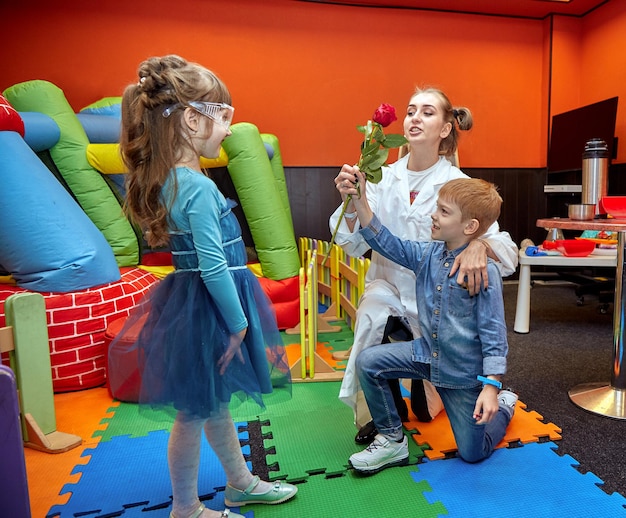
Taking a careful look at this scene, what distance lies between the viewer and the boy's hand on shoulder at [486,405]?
4.76 ft

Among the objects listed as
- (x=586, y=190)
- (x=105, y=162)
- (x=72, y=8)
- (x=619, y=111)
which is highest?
(x=72, y=8)

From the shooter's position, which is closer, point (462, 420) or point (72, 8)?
point (462, 420)

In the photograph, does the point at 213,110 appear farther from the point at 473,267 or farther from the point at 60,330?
the point at 60,330

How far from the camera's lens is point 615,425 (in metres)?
1.94

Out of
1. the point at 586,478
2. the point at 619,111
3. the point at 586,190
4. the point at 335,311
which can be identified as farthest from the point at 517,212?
the point at 586,478

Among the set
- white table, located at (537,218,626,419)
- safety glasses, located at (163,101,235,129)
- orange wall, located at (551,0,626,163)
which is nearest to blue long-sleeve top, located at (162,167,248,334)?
safety glasses, located at (163,101,235,129)

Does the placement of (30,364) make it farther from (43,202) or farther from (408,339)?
(408,339)

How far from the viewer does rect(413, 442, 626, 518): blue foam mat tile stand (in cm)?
142

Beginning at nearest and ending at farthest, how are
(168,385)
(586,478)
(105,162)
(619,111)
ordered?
(168,385) < (586,478) < (105,162) < (619,111)

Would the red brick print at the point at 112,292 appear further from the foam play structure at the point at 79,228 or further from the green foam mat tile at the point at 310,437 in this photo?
the green foam mat tile at the point at 310,437

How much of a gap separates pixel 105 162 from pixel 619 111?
4.60 metres

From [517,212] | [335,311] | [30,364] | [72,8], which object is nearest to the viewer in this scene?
[30,364]

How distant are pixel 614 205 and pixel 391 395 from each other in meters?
1.26

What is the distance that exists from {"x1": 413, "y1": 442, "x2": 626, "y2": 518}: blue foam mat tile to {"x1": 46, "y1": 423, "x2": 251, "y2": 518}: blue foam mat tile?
0.72 m
